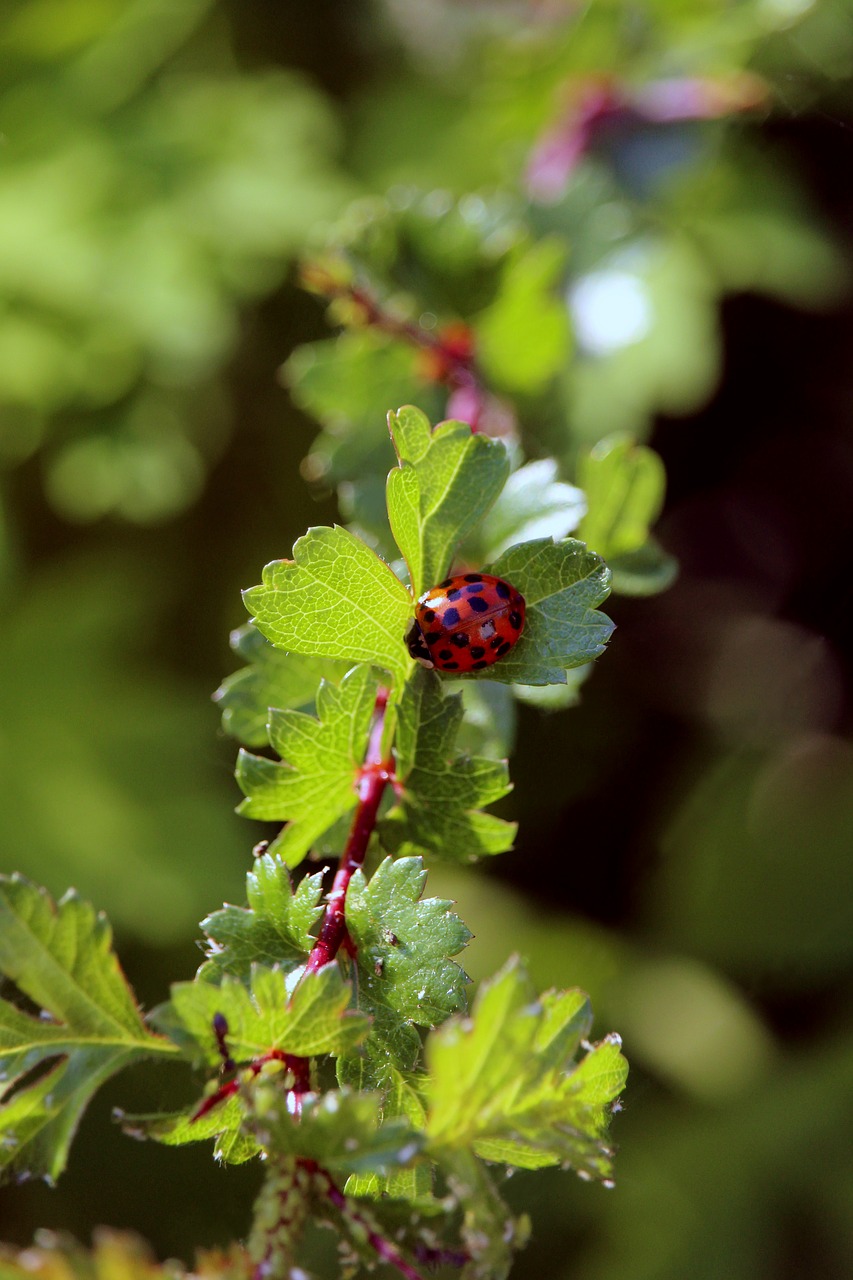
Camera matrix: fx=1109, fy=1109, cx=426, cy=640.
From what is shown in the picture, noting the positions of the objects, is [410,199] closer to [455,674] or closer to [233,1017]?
[455,674]

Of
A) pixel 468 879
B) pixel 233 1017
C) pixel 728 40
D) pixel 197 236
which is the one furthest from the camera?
pixel 468 879

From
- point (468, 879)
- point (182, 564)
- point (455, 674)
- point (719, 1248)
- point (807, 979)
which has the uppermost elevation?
point (455, 674)

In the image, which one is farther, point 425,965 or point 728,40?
point 728,40

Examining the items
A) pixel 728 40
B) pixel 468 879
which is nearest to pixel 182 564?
pixel 468 879

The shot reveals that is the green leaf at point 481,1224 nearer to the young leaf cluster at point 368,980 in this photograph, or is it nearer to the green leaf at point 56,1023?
the young leaf cluster at point 368,980

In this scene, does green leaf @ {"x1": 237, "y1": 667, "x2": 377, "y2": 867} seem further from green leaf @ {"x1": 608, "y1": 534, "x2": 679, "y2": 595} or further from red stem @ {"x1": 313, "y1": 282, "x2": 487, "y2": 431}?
red stem @ {"x1": 313, "y1": 282, "x2": 487, "y2": 431}


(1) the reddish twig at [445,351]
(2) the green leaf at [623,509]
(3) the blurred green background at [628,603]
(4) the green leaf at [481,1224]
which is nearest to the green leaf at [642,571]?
(2) the green leaf at [623,509]

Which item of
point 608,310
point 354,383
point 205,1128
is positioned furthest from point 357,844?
point 608,310
